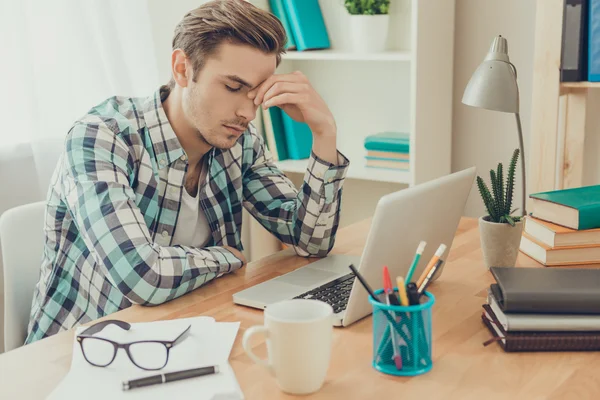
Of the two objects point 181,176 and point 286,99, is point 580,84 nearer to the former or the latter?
point 286,99

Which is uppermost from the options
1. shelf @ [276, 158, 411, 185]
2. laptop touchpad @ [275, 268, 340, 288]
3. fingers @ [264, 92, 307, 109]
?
fingers @ [264, 92, 307, 109]

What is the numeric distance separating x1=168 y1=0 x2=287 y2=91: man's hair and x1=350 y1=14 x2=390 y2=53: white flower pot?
0.97 m

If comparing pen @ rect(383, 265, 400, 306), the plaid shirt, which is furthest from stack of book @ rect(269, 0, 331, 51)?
pen @ rect(383, 265, 400, 306)

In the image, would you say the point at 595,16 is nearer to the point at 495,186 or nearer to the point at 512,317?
the point at 495,186

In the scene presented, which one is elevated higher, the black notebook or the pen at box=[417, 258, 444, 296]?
the pen at box=[417, 258, 444, 296]

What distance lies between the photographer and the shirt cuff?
1655 mm

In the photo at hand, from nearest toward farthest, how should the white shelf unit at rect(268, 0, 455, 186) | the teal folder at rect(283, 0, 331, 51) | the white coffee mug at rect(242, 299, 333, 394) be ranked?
the white coffee mug at rect(242, 299, 333, 394) < the white shelf unit at rect(268, 0, 455, 186) < the teal folder at rect(283, 0, 331, 51)

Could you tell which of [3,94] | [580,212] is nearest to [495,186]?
[580,212]

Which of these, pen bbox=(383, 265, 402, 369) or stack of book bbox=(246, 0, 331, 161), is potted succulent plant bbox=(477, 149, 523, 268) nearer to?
pen bbox=(383, 265, 402, 369)

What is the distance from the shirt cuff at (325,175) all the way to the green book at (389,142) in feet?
3.04

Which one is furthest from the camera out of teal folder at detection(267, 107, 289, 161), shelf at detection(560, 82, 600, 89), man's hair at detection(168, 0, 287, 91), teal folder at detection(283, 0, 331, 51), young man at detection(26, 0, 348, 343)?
teal folder at detection(267, 107, 289, 161)

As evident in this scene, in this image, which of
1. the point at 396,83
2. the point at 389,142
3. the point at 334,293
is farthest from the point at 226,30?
the point at 396,83

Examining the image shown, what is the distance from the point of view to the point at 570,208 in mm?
1439

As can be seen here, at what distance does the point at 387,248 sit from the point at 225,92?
59 centimetres
